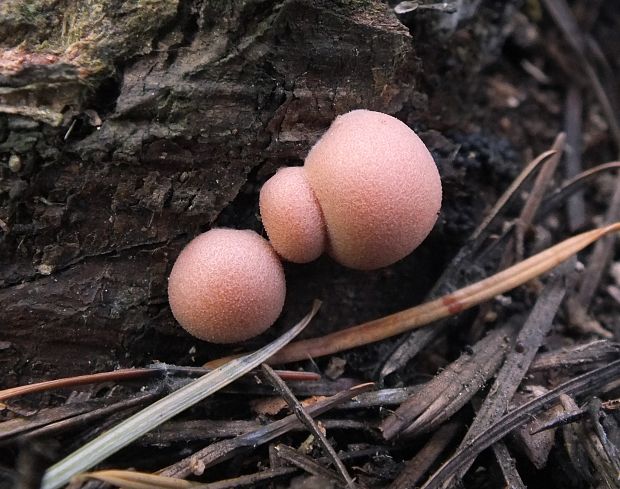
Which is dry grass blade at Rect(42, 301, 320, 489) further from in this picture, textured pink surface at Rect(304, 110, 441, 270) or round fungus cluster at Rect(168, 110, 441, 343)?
textured pink surface at Rect(304, 110, 441, 270)

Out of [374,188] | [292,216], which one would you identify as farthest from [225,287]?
[374,188]

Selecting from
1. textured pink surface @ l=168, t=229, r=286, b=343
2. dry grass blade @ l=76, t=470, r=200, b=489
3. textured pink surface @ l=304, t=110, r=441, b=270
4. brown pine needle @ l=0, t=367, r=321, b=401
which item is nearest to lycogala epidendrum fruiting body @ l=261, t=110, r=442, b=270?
textured pink surface @ l=304, t=110, r=441, b=270

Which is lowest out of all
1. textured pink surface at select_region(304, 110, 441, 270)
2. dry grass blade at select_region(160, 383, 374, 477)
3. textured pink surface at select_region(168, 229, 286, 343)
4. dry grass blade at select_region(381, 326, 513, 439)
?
dry grass blade at select_region(160, 383, 374, 477)

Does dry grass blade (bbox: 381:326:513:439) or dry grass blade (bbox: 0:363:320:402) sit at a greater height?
dry grass blade (bbox: 381:326:513:439)

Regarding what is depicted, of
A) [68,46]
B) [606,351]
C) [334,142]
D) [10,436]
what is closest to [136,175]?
[68,46]

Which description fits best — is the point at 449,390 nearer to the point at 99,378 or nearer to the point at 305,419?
the point at 305,419

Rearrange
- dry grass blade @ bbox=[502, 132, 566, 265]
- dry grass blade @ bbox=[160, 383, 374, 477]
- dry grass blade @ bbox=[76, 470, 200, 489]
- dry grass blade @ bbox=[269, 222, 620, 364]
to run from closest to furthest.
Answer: dry grass blade @ bbox=[76, 470, 200, 489] → dry grass blade @ bbox=[160, 383, 374, 477] → dry grass blade @ bbox=[269, 222, 620, 364] → dry grass blade @ bbox=[502, 132, 566, 265]
